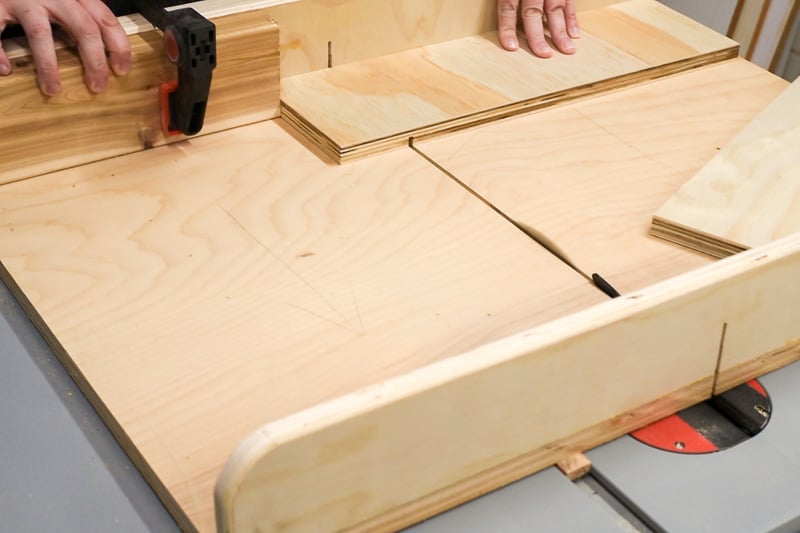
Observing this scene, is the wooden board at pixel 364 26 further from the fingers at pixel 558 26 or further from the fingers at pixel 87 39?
the fingers at pixel 87 39

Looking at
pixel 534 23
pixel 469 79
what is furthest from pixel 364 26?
pixel 534 23

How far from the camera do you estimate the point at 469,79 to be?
4.47ft

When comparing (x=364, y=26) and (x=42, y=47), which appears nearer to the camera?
(x=42, y=47)

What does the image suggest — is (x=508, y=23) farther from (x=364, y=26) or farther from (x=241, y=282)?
(x=241, y=282)

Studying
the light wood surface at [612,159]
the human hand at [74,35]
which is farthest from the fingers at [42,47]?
the light wood surface at [612,159]

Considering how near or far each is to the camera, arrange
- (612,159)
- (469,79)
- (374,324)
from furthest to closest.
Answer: (469,79), (612,159), (374,324)

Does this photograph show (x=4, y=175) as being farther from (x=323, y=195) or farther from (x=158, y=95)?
(x=323, y=195)

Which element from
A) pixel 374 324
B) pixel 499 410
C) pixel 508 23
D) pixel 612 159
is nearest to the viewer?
pixel 499 410

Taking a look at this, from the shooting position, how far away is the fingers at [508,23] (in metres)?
1.46

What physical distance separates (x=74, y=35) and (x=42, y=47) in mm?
47

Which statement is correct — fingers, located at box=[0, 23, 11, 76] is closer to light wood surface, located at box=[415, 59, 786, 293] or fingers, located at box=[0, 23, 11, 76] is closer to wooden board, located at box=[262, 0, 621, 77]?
wooden board, located at box=[262, 0, 621, 77]

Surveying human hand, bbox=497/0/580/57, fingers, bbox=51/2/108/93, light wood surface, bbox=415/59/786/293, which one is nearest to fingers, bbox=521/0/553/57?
human hand, bbox=497/0/580/57

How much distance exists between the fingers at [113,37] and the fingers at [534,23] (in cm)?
62

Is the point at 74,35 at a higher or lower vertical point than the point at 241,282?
higher
